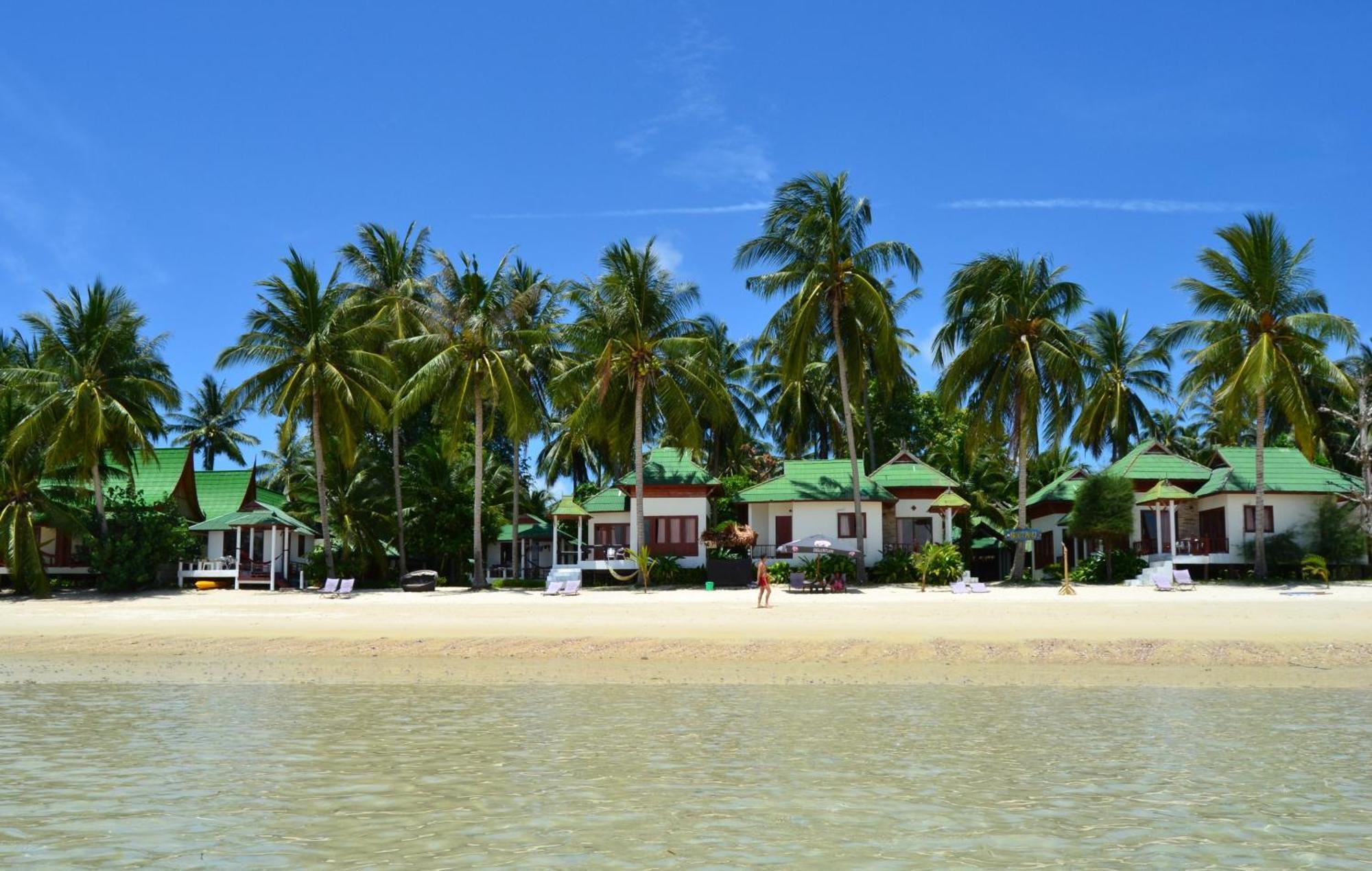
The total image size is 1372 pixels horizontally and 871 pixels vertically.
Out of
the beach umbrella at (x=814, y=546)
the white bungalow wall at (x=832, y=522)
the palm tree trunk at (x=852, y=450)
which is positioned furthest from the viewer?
the white bungalow wall at (x=832, y=522)

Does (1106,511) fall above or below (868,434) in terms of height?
below

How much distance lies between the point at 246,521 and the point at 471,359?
9.33m

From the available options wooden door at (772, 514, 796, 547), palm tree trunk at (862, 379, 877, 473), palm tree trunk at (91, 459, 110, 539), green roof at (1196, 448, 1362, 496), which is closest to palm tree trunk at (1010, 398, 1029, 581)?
green roof at (1196, 448, 1362, 496)

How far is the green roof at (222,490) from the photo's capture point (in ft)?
137

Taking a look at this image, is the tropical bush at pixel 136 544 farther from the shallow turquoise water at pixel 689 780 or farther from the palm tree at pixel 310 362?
the shallow turquoise water at pixel 689 780

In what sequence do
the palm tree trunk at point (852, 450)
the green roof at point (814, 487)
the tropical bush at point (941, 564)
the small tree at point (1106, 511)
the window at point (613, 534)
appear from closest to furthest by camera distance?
the tropical bush at point (941, 564) → the palm tree trunk at point (852, 450) → the small tree at point (1106, 511) → the green roof at point (814, 487) → the window at point (613, 534)

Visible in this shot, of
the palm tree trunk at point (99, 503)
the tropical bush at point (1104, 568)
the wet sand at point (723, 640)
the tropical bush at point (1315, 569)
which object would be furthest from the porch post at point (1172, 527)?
the palm tree trunk at point (99, 503)

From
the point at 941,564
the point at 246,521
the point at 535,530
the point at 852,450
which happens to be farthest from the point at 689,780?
the point at 535,530

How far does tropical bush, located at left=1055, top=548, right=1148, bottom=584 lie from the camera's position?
35.0 meters

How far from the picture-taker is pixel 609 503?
40.8m

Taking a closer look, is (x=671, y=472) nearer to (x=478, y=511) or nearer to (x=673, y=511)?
(x=673, y=511)

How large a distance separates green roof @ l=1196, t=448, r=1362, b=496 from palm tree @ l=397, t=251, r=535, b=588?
75.6 feet

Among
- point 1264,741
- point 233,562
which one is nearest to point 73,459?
point 233,562

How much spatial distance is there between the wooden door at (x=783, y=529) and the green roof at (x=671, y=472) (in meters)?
2.89
